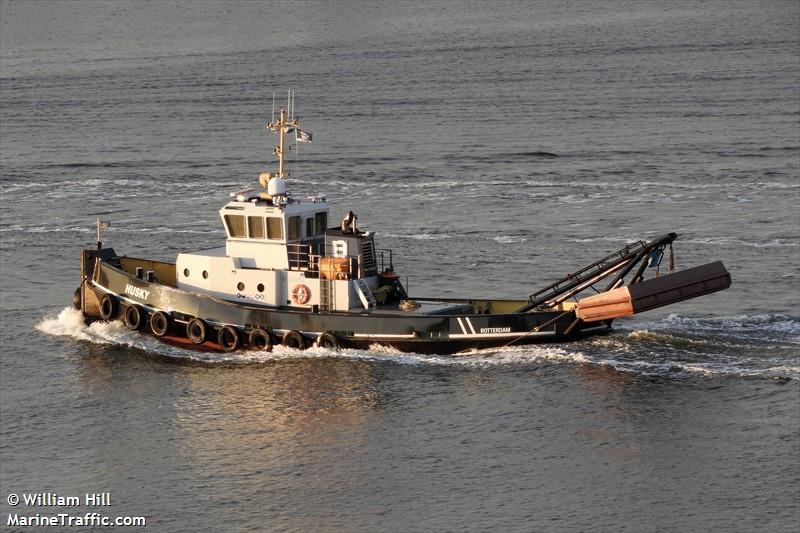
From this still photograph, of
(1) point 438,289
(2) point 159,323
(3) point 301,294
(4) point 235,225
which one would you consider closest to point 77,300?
(2) point 159,323

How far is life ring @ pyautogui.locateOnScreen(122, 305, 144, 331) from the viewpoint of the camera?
49938mm

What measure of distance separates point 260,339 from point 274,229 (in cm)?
387

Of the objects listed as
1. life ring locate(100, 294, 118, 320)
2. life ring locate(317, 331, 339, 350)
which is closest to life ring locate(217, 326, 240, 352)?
life ring locate(317, 331, 339, 350)

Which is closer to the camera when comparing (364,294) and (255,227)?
(364,294)

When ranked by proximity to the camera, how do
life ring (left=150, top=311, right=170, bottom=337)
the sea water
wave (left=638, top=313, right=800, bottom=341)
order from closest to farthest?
1. the sea water
2. wave (left=638, top=313, right=800, bottom=341)
3. life ring (left=150, top=311, right=170, bottom=337)

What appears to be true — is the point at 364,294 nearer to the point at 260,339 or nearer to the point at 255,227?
the point at 260,339

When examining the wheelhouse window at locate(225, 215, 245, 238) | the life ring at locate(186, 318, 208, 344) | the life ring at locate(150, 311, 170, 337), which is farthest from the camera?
the life ring at locate(150, 311, 170, 337)

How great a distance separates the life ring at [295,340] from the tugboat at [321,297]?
47mm

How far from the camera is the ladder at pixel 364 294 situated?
1855 inches

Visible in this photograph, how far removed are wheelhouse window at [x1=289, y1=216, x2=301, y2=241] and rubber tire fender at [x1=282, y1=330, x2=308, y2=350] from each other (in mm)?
3501

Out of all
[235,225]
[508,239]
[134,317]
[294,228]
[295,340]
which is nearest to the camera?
[295,340]

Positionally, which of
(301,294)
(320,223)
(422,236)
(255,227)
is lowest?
(301,294)

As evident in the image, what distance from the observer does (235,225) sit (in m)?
48.9

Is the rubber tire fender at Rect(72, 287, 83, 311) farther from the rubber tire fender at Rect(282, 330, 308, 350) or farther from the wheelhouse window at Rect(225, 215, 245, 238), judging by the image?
the rubber tire fender at Rect(282, 330, 308, 350)
